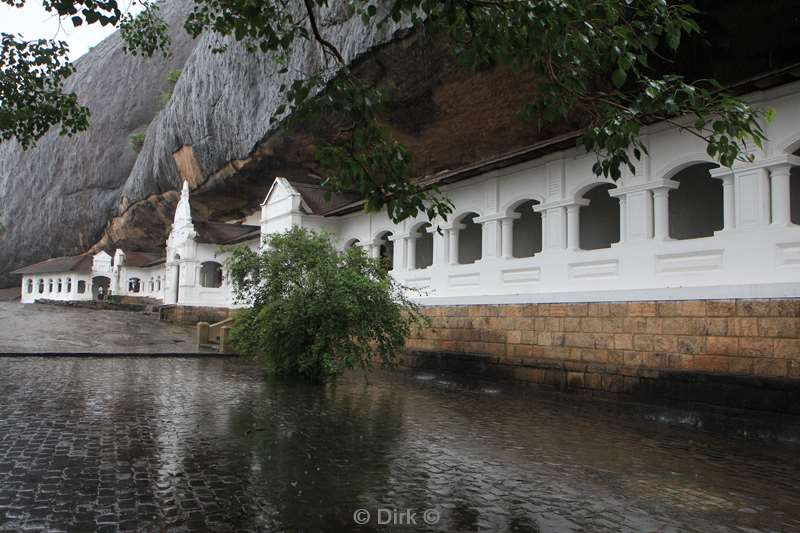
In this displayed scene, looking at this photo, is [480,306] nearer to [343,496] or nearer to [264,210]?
[343,496]

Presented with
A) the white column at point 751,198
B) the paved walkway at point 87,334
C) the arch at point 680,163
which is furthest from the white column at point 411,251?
→ the white column at point 751,198

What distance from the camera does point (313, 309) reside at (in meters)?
11.9

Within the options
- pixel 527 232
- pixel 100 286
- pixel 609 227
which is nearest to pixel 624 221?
pixel 609 227

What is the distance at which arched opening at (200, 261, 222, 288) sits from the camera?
33.8m

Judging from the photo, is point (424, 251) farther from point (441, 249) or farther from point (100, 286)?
point (100, 286)

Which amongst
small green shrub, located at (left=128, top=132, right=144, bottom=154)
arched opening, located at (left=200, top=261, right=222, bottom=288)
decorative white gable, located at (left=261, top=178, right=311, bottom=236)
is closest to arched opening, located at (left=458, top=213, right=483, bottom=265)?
decorative white gable, located at (left=261, top=178, right=311, bottom=236)

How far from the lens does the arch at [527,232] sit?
1731 cm

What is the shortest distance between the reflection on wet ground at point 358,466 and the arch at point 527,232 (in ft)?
22.4

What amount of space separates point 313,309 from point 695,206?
8.41 metres

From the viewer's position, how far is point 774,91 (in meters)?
10.2

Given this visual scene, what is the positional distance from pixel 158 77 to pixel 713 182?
45132 millimetres

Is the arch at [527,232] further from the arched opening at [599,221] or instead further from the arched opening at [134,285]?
the arched opening at [134,285]

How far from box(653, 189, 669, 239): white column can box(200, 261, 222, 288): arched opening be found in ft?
84.7

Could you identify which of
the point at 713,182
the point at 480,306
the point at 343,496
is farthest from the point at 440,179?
the point at 343,496
